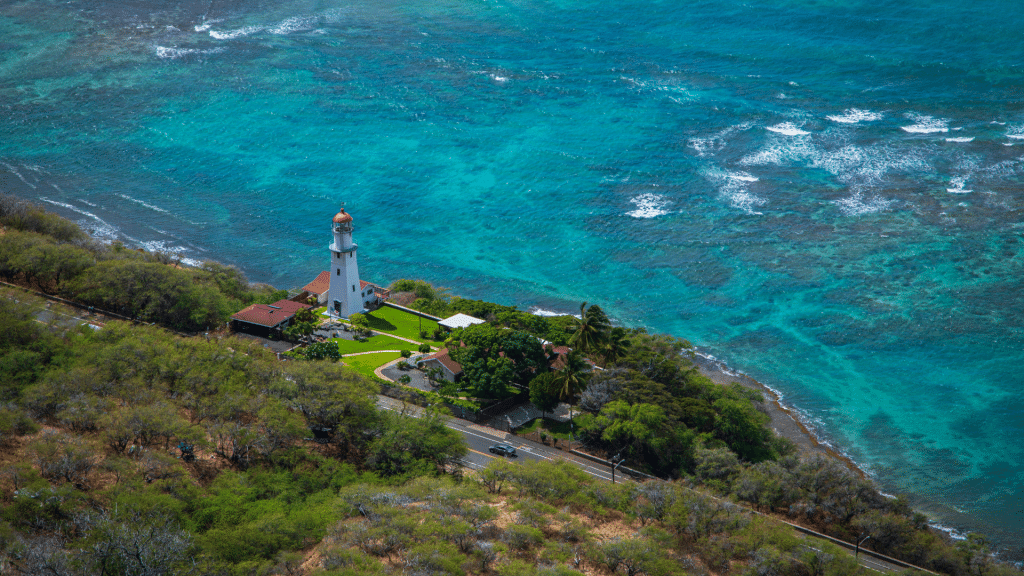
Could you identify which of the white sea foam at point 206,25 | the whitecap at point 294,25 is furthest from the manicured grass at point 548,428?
the white sea foam at point 206,25

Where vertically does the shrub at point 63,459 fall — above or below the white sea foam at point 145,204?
below

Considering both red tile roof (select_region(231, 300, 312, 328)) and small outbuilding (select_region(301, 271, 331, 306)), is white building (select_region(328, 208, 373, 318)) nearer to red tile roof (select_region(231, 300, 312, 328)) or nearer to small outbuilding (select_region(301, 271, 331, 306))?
red tile roof (select_region(231, 300, 312, 328))

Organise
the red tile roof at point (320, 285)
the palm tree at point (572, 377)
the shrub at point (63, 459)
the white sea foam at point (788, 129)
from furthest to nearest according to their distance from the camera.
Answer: the white sea foam at point (788, 129)
the red tile roof at point (320, 285)
the palm tree at point (572, 377)
the shrub at point (63, 459)

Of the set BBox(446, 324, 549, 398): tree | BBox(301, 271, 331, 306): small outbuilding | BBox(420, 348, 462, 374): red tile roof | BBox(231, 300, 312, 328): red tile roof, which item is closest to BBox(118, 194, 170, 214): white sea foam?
BBox(301, 271, 331, 306): small outbuilding

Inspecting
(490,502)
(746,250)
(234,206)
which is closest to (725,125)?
(746,250)

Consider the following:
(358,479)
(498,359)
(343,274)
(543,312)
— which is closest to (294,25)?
(543,312)

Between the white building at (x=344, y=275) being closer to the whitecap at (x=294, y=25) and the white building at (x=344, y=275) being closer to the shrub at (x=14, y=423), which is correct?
the shrub at (x=14, y=423)

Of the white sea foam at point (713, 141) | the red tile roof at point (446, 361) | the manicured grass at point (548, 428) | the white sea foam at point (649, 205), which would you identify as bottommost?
the manicured grass at point (548, 428)
